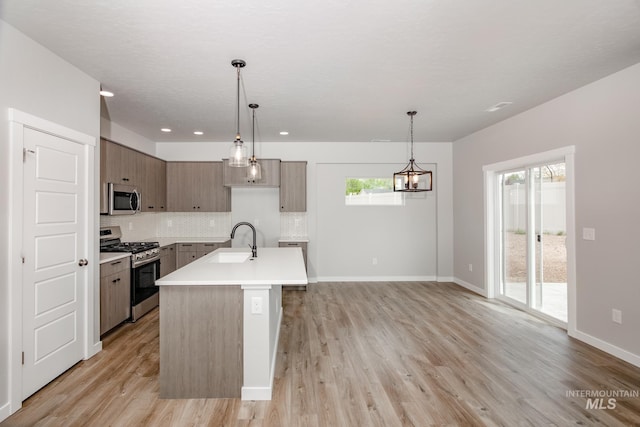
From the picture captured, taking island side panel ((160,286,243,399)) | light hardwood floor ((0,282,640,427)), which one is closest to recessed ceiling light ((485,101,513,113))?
light hardwood floor ((0,282,640,427))

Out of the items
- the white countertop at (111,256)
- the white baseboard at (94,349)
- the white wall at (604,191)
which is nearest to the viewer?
the white wall at (604,191)

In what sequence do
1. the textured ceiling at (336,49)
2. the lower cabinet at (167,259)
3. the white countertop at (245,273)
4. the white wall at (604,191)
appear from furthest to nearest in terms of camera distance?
the lower cabinet at (167,259) < the white wall at (604,191) < the white countertop at (245,273) < the textured ceiling at (336,49)

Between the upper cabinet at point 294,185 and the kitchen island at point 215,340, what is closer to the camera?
the kitchen island at point 215,340

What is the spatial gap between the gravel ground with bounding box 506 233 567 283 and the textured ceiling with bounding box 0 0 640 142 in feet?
5.50

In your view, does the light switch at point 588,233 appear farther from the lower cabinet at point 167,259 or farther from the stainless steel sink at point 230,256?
the lower cabinet at point 167,259

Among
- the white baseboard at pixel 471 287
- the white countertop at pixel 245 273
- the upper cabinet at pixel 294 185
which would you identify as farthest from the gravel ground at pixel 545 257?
the upper cabinet at pixel 294 185

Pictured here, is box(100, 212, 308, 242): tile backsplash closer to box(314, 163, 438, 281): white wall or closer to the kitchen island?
box(314, 163, 438, 281): white wall

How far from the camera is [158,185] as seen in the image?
5.24m

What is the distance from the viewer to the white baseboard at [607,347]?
2773 millimetres

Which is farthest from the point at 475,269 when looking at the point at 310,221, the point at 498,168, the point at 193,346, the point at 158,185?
the point at 158,185

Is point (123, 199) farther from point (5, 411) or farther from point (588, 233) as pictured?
point (588, 233)

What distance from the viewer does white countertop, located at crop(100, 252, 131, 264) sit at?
3316mm

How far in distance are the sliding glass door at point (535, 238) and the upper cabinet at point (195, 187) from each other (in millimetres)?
4539

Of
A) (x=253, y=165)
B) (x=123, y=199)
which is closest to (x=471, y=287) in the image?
(x=253, y=165)
